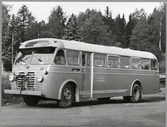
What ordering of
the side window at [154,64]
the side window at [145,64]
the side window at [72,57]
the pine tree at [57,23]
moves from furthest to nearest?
the side window at [154,64]
the side window at [145,64]
the side window at [72,57]
the pine tree at [57,23]

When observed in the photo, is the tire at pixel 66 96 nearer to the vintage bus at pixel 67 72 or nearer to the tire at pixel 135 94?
the vintage bus at pixel 67 72

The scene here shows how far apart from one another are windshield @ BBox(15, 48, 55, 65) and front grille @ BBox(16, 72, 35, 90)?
49 centimetres

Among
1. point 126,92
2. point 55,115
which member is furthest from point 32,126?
point 126,92

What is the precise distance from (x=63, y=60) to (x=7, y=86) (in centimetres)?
246

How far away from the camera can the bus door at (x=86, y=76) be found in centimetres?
1269

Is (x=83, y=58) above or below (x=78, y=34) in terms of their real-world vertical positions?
below

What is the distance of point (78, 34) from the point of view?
13.0 meters

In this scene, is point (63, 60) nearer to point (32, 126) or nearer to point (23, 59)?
point (23, 59)

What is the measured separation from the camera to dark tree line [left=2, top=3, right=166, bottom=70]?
11266mm

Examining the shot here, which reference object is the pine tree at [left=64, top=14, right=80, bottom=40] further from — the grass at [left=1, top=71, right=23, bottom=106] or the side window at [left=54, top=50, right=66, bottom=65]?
the grass at [left=1, top=71, right=23, bottom=106]

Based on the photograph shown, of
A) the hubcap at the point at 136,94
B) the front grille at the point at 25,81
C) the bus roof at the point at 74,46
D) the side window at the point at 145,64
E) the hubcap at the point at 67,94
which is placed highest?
the bus roof at the point at 74,46

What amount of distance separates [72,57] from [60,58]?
60 cm

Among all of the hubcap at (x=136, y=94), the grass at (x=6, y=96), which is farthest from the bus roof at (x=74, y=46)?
the hubcap at (x=136, y=94)

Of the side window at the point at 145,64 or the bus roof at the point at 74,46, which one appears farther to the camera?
the side window at the point at 145,64
